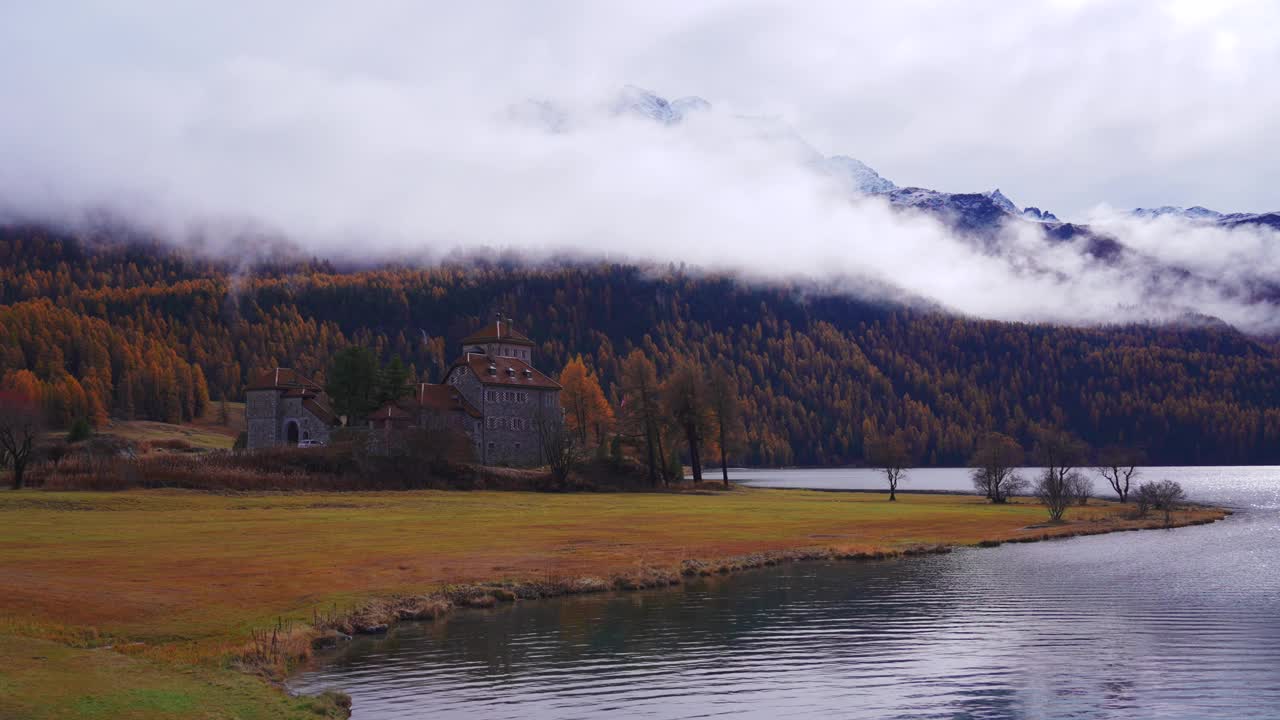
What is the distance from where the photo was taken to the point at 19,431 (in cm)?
9838

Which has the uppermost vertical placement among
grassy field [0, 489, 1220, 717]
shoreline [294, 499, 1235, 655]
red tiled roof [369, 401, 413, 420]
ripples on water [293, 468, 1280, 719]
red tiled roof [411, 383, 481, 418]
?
red tiled roof [411, 383, 481, 418]

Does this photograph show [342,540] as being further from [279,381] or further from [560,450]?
[279,381]

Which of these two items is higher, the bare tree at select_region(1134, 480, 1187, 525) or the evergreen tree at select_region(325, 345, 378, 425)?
the evergreen tree at select_region(325, 345, 378, 425)

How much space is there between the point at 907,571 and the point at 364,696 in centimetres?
3794

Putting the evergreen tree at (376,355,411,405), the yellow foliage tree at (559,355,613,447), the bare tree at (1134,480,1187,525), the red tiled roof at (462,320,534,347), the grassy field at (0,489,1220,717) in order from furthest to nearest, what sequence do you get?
the yellow foliage tree at (559,355,613,447)
the red tiled roof at (462,320,534,347)
the evergreen tree at (376,355,411,405)
the bare tree at (1134,480,1187,525)
the grassy field at (0,489,1220,717)

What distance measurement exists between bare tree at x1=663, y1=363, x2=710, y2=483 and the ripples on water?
238 feet

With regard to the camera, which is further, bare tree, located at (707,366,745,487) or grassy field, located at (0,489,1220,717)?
bare tree, located at (707,366,745,487)

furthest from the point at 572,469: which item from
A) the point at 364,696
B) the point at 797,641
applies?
the point at 364,696

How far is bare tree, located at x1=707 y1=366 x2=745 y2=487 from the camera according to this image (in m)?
133

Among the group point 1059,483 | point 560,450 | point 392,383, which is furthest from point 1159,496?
point 392,383

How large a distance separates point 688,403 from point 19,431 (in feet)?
239

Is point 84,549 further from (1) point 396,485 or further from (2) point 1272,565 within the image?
(2) point 1272,565

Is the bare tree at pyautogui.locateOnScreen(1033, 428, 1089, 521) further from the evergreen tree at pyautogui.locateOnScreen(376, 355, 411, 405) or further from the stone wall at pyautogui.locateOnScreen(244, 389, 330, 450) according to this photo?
the stone wall at pyautogui.locateOnScreen(244, 389, 330, 450)

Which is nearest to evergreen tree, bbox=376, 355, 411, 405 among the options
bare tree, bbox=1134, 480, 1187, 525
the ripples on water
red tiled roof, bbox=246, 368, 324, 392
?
red tiled roof, bbox=246, 368, 324, 392
